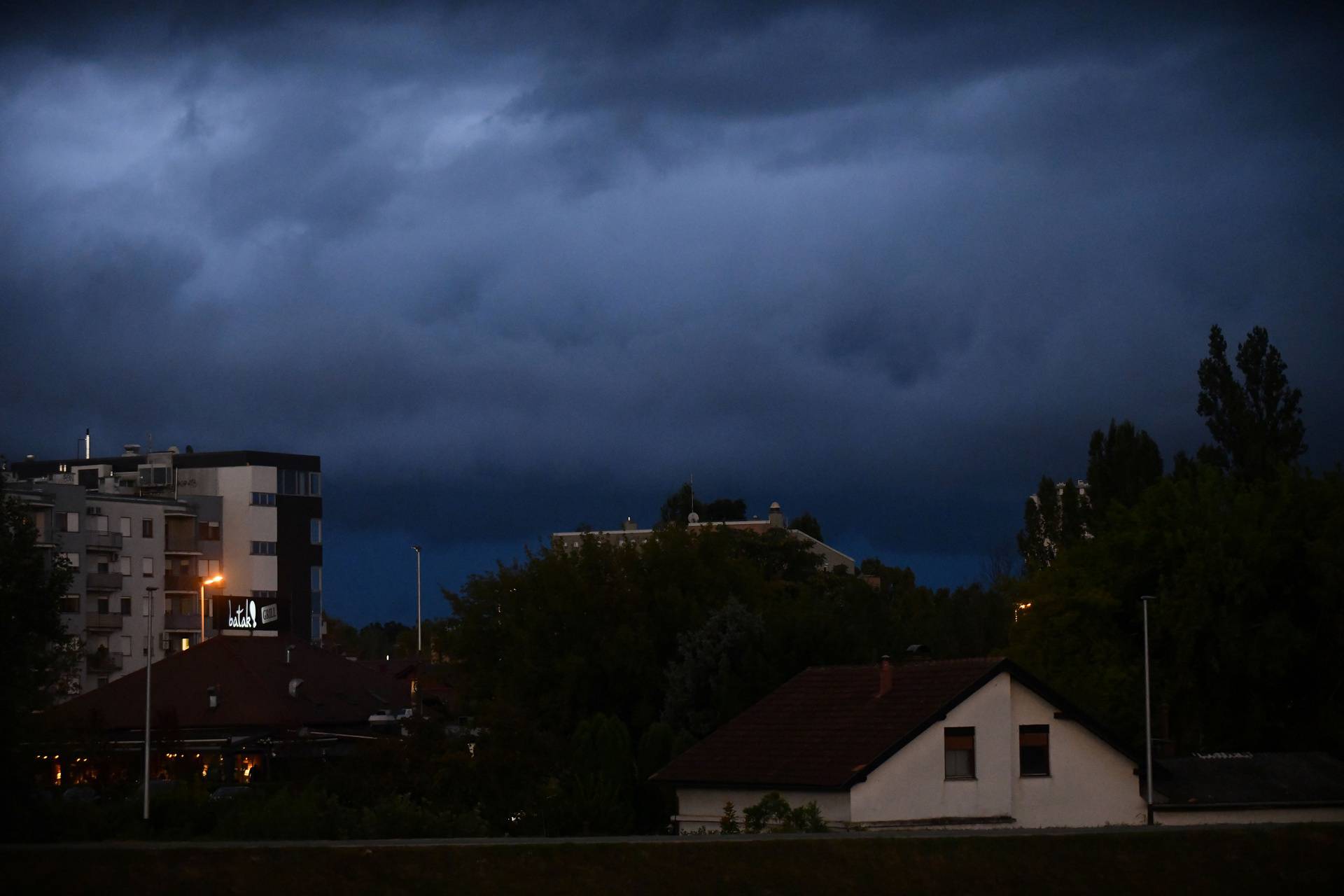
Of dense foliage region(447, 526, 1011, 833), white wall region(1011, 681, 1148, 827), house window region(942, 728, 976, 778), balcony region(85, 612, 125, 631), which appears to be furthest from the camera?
balcony region(85, 612, 125, 631)

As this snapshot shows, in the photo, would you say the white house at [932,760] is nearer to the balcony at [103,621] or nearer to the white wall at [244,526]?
the balcony at [103,621]

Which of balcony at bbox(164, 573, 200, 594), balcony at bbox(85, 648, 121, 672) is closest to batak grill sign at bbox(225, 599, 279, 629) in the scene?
balcony at bbox(85, 648, 121, 672)

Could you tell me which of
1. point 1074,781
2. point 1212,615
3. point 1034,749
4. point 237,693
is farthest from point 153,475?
point 1074,781

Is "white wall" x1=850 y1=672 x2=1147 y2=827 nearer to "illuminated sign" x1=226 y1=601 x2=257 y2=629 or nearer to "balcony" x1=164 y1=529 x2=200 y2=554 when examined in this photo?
"illuminated sign" x1=226 y1=601 x2=257 y2=629

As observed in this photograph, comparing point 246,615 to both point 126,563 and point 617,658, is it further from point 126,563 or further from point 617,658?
point 617,658

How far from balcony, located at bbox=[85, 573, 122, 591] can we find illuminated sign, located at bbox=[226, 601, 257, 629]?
774 inches

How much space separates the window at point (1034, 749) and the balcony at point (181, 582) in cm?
9004

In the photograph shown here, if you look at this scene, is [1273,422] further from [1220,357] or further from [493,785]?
[493,785]

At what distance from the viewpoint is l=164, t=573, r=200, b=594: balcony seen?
11875 centimetres

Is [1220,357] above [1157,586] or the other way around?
above

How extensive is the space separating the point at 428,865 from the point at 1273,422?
59492mm

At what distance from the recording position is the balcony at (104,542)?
111000mm

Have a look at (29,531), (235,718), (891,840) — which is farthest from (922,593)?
(891,840)

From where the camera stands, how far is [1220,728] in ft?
173
